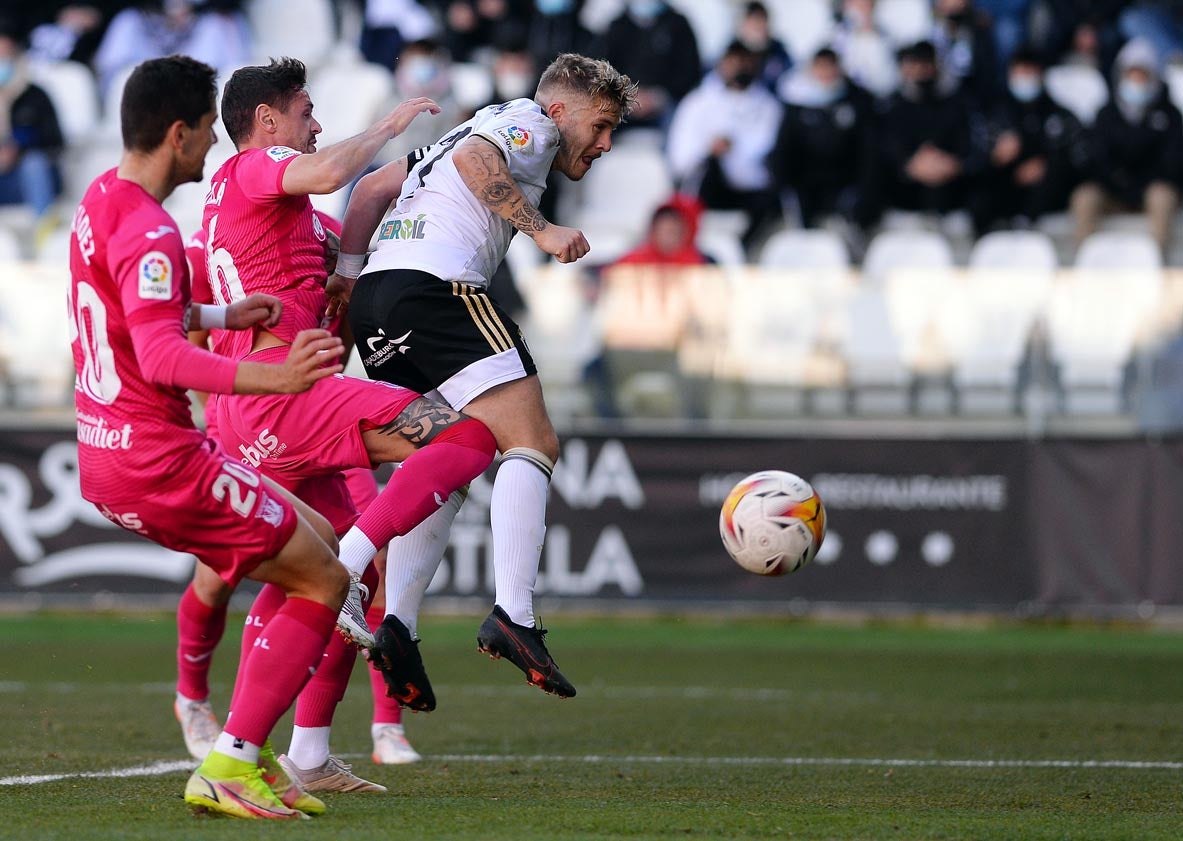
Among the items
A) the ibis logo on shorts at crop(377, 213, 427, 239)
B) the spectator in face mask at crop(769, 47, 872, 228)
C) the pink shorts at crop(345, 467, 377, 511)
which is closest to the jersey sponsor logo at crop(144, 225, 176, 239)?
the ibis logo on shorts at crop(377, 213, 427, 239)

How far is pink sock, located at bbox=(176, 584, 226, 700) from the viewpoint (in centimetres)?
643

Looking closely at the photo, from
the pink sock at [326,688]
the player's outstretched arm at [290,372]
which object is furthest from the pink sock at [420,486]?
the player's outstretched arm at [290,372]

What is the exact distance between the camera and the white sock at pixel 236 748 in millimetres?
4691

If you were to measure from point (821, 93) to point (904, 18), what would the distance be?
7.82 ft

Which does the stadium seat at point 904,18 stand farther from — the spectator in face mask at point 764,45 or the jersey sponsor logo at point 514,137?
the jersey sponsor logo at point 514,137

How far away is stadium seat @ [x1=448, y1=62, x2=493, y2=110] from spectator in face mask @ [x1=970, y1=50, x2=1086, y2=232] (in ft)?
15.1

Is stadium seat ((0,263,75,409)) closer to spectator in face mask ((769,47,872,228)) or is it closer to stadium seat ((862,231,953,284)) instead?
spectator in face mask ((769,47,872,228))

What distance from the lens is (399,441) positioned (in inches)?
220

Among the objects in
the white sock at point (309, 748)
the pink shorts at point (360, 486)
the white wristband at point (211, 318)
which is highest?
the white wristband at point (211, 318)

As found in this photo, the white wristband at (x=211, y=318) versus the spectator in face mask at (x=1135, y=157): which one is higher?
the spectator in face mask at (x=1135, y=157)

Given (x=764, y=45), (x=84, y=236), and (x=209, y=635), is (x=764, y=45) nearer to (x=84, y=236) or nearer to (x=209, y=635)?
(x=209, y=635)

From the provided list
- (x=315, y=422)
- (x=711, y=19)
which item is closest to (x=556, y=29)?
(x=711, y=19)

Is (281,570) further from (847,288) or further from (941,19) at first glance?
(941,19)

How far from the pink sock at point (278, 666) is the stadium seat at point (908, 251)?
950 cm
